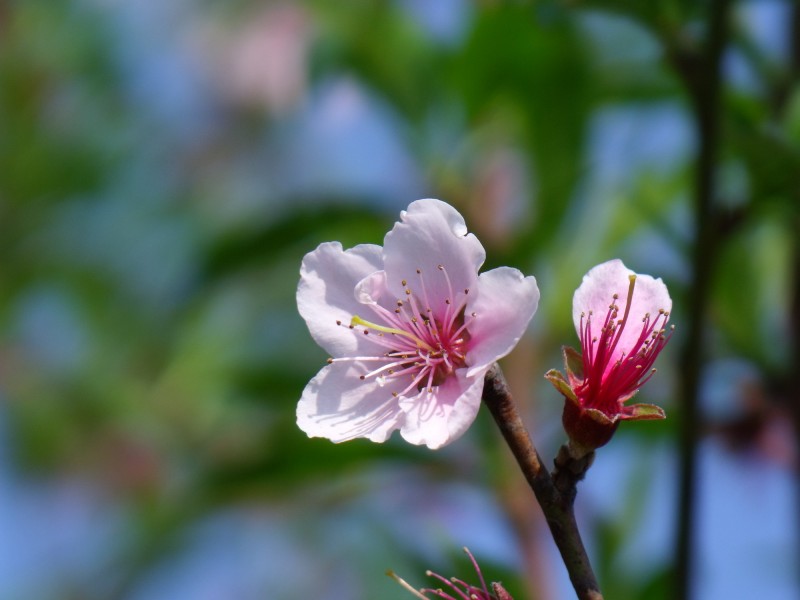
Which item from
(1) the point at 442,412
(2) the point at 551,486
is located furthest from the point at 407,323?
(2) the point at 551,486

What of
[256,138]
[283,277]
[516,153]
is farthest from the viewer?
[256,138]

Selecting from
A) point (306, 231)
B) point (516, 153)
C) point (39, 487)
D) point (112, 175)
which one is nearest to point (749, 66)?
point (516, 153)

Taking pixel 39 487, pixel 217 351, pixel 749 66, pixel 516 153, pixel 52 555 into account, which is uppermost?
pixel 749 66

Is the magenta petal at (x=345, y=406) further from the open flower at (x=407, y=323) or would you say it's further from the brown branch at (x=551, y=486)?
the brown branch at (x=551, y=486)

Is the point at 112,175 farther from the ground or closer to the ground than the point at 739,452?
farther from the ground

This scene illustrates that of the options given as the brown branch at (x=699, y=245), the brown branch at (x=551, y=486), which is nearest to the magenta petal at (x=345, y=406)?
the brown branch at (x=551, y=486)

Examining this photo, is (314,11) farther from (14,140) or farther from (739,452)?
(14,140)

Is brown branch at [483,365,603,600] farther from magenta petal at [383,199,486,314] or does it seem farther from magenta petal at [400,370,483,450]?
magenta petal at [383,199,486,314]
